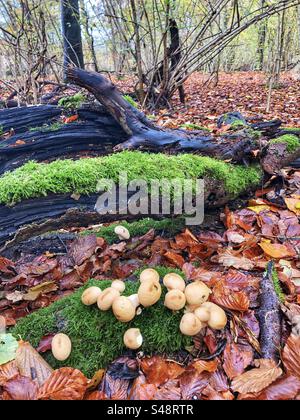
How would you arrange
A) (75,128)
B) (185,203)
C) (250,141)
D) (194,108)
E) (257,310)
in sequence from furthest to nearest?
(194,108), (75,128), (250,141), (185,203), (257,310)

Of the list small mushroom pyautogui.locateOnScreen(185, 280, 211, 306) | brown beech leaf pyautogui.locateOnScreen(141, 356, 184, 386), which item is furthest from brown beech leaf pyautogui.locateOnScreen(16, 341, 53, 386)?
small mushroom pyautogui.locateOnScreen(185, 280, 211, 306)

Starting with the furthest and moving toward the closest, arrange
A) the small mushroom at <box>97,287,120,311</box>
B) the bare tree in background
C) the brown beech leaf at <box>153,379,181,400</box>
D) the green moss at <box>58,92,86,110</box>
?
the bare tree in background
the green moss at <box>58,92,86,110</box>
the small mushroom at <box>97,287,120,311</box>
the brown beech leaf at <box>153,379,181,400</box>

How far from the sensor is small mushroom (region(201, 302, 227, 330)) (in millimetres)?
1948

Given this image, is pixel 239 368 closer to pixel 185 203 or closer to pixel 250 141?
pixel 185 203

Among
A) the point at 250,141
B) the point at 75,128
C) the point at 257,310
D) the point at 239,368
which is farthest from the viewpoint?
the point at 75,128

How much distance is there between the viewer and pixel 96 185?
2965 millimetres

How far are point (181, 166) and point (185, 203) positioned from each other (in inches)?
15.2

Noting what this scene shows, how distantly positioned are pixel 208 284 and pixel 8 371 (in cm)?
142

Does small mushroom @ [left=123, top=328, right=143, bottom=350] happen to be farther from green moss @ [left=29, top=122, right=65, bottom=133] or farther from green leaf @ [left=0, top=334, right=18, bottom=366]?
green moss @ [left=29, top=122, right=65, bottom=133]

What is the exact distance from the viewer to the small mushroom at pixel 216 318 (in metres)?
1.95

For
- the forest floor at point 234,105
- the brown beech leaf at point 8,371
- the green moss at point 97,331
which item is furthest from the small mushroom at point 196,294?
the forest floor at point 234,105

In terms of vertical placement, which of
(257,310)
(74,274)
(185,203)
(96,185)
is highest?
→ (96,185)

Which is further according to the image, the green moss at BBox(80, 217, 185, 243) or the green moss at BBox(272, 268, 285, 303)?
the green moss at BBox(80, 217, 185, 243)
